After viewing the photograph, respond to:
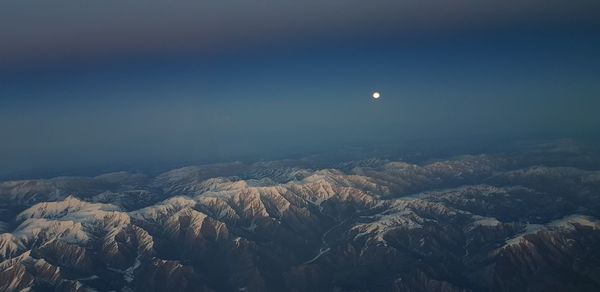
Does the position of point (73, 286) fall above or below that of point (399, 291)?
above

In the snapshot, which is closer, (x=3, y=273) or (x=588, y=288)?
(x=588, y=288)

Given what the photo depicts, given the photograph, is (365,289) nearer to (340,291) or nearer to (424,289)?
(340,291)

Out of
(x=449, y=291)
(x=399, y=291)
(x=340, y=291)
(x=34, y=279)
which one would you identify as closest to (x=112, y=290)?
(x=34, y=279)

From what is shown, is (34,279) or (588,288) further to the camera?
(34,279)

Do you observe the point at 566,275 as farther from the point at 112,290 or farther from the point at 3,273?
the point at 3,273

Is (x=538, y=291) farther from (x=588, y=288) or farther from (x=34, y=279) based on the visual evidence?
(x=34, y=279)

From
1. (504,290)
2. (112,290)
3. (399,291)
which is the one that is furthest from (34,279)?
(504,290)

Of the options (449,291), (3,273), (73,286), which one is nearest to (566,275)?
(449,291)

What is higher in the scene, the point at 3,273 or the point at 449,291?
the point at 3,273
